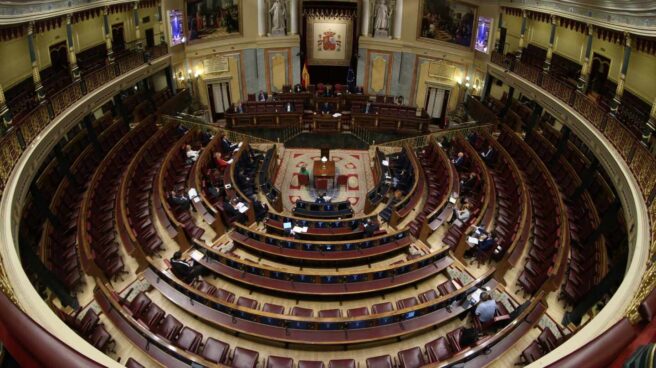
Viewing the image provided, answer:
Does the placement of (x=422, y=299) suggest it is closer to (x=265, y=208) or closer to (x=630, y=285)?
(x=630, y=285)

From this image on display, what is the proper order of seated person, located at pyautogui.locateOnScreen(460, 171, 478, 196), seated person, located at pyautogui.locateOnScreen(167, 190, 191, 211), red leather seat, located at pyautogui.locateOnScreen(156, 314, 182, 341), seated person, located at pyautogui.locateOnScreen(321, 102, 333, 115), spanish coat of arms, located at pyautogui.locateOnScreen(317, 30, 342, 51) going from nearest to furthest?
red leather seat, located at pyautogui.locateOnScreen(156, 314, 182, 341), seated person, located at pyautogui.locateOnScreen(167, 190, 191, 211), seated person, located at pyautogui.locateOnScreen(460, 171, 478, 196), seated person, located at pyautogui.locateOnScreen(321, 102, 333, 115), spanish coat of arms, located at pyautogui.locateOnScreen(317, 30, 342, 51)

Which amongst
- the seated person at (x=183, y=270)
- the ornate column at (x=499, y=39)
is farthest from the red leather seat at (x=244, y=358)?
the ornate column at (x=499, y=39)

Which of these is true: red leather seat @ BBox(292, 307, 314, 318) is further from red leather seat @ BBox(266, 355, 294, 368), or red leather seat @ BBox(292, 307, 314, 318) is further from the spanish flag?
the spanish flag

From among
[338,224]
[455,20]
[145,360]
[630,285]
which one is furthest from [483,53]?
[145,360]

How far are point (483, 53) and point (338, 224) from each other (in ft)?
39.1

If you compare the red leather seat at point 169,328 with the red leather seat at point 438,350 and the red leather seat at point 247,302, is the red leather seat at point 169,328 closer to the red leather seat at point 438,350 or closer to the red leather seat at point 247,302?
the red leather seat at point 247,302

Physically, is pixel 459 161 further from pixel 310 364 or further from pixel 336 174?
pixel 310 364

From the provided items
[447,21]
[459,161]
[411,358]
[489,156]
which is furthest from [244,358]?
[447,21]

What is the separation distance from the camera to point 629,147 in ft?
31.4

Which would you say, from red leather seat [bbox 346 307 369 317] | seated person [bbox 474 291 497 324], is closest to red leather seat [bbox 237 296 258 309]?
red leather seat [bbox 346 307 369 317]

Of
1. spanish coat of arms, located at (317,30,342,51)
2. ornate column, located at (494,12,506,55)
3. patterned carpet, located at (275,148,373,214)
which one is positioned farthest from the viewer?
spanish coat of arms, located at (317,30,342,51)

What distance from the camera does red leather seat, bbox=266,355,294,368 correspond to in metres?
7.79

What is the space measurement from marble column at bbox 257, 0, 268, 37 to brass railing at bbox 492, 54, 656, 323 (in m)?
13.3

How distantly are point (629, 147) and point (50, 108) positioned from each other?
14774 mm
